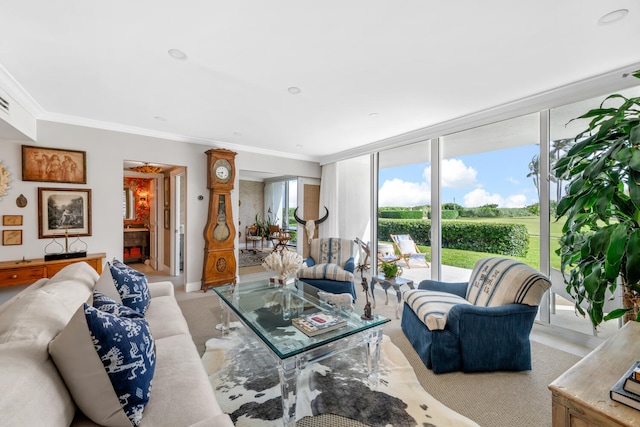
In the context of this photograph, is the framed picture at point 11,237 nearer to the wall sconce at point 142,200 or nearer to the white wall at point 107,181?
the white wall at point 107,181

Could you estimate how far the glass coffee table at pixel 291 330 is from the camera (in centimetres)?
161

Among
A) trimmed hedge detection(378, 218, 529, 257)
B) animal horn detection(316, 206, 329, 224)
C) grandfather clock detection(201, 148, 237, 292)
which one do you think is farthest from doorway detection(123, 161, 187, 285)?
trimmed hedge detection(378, 218, 529, 257)

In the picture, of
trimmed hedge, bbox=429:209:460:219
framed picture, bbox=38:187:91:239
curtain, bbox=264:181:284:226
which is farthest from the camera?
curtain, bbox=264:181:284:226

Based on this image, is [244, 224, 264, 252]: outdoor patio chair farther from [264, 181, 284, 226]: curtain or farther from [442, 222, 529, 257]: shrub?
[442, 222, 529, 257]: shrub

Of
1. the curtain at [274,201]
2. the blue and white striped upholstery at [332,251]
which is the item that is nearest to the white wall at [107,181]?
the blue and white striped upholstery at [332,251]

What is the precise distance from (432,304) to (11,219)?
4.75 m

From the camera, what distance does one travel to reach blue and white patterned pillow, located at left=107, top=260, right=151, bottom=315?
2.04 metres

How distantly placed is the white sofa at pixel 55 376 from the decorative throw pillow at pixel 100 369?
0.14 ft

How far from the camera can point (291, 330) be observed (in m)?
1.96

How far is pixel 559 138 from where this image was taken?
2795 millimetres

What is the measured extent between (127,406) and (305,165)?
510 centimetres

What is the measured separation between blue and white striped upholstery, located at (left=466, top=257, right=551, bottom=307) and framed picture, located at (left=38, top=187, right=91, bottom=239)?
15.7 feet

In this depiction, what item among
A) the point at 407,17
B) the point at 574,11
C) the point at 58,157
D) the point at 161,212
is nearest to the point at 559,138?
the point at 574,11

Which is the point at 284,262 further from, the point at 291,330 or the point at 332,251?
the point at 332,251
